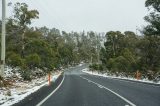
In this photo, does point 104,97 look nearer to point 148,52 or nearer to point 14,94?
point 14,94

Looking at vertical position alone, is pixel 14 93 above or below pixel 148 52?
below

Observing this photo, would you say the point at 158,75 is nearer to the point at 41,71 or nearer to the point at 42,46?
the point at 42,46

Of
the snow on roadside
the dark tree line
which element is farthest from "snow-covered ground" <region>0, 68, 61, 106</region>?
the dark tree line

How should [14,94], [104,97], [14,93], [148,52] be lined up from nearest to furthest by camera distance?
[104,97] → [14,94] → [14,93] → [148,52]

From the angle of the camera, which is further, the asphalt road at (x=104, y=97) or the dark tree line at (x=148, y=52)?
the dark tree line at (x=148, y=52)

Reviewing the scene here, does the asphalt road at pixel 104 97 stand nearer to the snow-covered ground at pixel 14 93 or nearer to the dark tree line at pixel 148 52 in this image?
the snow-covered ground at pixel 14 93

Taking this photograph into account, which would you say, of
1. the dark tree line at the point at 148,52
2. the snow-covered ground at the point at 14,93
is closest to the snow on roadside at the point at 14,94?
the snow-covered ground at the point at 14,93

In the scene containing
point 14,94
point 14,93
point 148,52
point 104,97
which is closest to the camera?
point 104,97

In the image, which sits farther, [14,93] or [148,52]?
[148,52]

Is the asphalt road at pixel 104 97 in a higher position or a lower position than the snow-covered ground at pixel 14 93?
lower

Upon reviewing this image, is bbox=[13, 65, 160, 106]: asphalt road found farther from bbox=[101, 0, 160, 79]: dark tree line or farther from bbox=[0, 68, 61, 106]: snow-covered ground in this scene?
bbox=[101, 0, 160, 79]: dark tree line

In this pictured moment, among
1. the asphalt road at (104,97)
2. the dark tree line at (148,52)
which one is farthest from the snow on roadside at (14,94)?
the dark tree line at (148,52)

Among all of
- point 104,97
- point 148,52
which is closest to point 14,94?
point 104,97

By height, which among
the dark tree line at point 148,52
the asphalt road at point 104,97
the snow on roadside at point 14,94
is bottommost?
the asphalt road at point 104,97
